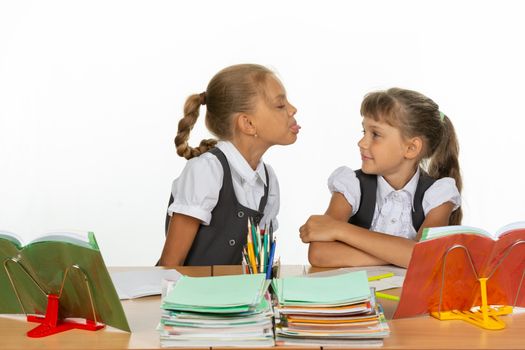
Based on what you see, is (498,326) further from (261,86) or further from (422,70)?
(422,70)

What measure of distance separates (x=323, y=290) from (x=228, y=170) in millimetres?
1043

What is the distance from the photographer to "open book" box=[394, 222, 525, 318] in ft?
5.54

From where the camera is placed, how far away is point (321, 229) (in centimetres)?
240

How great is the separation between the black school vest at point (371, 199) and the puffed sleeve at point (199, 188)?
1.48 ft

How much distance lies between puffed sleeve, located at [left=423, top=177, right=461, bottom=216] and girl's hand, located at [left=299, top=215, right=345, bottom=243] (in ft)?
1.20

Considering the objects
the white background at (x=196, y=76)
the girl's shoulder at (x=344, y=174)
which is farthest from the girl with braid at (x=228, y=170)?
the white background at (x=196, y=76)

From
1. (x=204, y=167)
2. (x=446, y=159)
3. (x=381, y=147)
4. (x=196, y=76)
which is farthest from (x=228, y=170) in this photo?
(x=196, y=76)

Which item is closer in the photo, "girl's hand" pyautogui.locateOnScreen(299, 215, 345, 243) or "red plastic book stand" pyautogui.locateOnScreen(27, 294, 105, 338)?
"red plastic book stand" pyautogui.locateOnScreen(27, 294, 105, 338)

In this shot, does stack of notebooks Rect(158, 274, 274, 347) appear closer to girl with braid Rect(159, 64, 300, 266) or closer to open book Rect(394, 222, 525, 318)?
open book Rect(394, 222, 525, 318)

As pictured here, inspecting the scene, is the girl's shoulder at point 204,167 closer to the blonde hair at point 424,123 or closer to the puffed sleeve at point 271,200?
the puffed sleeve at point 271,200

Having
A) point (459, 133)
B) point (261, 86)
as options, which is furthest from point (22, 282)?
point (459, 133)

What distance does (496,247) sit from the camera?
68.6 inches

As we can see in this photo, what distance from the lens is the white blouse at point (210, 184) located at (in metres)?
2.59

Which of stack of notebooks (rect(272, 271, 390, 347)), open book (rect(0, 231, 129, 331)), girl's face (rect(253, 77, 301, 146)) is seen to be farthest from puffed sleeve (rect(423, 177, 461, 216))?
open book (rect(0, 231, 129, 331))
